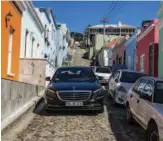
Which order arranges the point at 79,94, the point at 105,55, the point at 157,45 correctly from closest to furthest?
the point at 79,94 < the point at 157,45 < the point at 105,55

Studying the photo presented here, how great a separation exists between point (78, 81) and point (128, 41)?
76.8ft

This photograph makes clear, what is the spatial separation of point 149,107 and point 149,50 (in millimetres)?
16426

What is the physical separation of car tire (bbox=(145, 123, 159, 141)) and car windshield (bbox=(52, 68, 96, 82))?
5513 mm

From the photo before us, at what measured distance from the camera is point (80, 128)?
9.34m

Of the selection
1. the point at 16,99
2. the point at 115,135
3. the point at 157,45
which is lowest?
the point at 115,135

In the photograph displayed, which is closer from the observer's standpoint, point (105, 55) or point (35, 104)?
point (35, 104)

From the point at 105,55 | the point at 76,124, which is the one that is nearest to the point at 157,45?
the point at 76,124

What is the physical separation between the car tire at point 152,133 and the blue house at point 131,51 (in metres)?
23.1

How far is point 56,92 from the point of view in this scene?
449 inches

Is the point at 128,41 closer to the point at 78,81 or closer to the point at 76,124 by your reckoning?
the point at 78,81

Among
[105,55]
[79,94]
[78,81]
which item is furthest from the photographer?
[105,55]

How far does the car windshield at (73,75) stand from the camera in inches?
499

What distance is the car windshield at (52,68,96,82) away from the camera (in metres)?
12.7

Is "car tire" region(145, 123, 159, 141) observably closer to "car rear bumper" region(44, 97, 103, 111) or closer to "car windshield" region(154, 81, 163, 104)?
"car windshield" region(154, 81, 163, 104)
